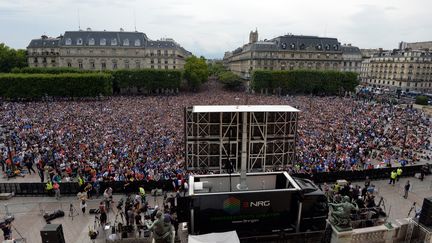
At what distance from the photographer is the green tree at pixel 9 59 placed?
90.7m

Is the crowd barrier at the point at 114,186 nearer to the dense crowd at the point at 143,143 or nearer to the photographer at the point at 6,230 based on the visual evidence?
the dense crowd at the point at 143,143

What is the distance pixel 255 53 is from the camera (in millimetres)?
95625

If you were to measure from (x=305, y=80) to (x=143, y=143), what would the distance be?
63.5 metres

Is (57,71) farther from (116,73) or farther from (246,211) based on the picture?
(246,211)

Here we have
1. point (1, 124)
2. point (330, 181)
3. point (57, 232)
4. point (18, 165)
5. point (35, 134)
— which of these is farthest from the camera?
point (1, 124)

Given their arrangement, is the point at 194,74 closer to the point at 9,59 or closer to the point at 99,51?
the point at 99,51

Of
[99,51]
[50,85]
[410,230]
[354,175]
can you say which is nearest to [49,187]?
[410,230]

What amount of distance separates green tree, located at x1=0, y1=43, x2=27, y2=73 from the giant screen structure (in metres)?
106

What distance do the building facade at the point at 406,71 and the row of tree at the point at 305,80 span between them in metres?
33.0

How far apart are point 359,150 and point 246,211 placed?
20.2m

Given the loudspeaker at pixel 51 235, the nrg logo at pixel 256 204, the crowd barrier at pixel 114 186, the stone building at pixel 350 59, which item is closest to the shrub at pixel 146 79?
the crowd barrier at pixel 114 186

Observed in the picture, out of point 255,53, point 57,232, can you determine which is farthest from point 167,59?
point 57,232

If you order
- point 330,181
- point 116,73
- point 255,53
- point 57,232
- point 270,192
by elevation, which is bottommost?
point 330,181

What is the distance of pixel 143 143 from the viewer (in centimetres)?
2809
